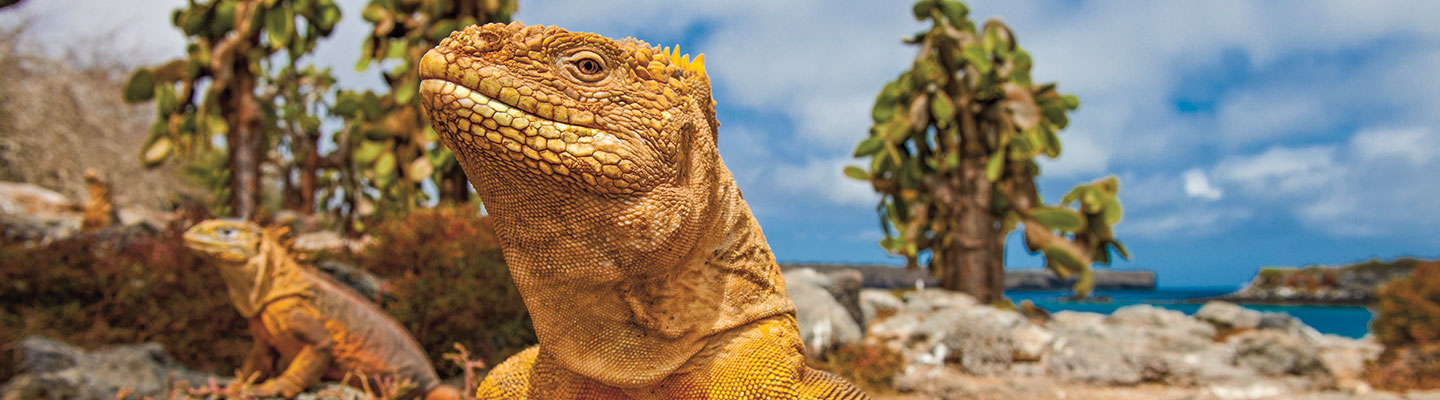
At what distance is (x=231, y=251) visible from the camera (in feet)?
16.1

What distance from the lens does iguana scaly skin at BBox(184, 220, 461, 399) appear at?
16.0 ft

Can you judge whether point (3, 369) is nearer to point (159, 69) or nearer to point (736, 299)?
point (736, 299)

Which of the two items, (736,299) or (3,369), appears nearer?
(736,299)

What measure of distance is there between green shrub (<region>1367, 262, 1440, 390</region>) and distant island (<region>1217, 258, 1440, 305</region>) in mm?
8654

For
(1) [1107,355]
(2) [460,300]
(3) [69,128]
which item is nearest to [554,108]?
(2) [460,300]

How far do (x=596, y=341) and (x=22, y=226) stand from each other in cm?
1002

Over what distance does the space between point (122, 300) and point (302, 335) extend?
9.92ft

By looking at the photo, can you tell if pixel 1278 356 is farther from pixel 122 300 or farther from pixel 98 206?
pixel 98 206

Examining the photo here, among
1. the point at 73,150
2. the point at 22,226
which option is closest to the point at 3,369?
the point at 22,226

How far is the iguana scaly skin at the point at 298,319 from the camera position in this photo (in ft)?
16.0

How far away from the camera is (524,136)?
1.60 metres

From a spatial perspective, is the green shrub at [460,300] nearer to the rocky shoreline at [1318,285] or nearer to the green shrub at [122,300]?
the green shrub at [122,300]

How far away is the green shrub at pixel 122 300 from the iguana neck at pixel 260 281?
1.75 meters

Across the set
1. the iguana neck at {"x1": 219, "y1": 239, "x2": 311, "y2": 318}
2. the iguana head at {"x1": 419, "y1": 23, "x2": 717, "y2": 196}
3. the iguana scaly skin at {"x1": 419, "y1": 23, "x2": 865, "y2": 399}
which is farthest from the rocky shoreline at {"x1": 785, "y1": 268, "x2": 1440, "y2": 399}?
the iguana head at {"x1": 419, "y1": 23, "x2": 717, "y2": 196}
